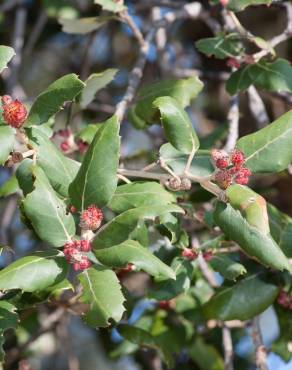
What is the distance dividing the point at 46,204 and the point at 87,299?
18cm

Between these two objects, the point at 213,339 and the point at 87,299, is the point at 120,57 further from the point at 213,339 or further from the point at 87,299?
the point at 87,299

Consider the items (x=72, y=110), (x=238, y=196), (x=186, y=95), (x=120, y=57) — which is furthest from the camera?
(x=120, y=57)

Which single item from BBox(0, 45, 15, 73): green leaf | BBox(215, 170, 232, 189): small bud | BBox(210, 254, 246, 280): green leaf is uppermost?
BBox(0, 45, 15, 73): green leaf

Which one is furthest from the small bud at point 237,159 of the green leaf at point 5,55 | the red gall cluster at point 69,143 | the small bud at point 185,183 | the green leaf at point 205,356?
the green leaf at point 205,356

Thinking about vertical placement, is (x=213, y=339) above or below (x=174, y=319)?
below

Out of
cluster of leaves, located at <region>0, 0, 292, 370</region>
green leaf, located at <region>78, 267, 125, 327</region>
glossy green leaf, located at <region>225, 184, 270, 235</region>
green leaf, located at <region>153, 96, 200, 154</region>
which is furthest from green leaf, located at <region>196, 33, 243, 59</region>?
green leaf, located at <region>78, 267, 125, 327</region>

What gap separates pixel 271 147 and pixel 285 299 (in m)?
0.51

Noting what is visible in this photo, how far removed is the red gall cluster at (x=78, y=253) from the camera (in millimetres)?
1355

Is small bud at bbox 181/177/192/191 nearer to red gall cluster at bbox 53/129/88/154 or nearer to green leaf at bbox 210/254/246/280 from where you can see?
green leaf at bbox 210/254/246/280

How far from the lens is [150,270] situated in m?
1.32

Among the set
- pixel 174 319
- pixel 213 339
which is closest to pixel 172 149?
pixel 174 319

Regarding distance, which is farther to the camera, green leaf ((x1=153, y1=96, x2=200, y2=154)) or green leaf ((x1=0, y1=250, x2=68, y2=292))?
green leaf ((x1=153, y1=96, x2=200, y2=154))

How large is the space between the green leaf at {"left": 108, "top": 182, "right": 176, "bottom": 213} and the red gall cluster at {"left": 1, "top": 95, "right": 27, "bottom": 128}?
0.22 m

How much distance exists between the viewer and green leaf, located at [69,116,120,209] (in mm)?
1331
